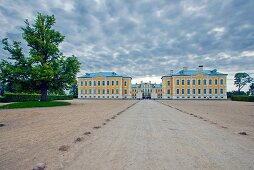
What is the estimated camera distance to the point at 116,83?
95000mm

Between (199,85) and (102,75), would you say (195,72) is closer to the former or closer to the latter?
(199,85)

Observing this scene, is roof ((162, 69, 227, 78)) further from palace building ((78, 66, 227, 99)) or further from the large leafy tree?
the large leafy tree

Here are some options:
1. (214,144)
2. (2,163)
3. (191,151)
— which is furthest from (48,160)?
(214,144)

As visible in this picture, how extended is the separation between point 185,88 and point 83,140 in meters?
86.7

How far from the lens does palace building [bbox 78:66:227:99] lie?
286 ft

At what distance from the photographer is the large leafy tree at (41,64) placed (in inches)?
1056

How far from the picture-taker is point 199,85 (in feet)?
290

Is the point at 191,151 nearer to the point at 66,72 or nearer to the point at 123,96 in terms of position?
the point at 66,72

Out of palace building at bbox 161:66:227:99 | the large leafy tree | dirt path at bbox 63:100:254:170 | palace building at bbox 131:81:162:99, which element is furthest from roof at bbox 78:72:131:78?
dirt path at bbox 63:100:254:170

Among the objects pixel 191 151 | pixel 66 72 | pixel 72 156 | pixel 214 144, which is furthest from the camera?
pixel 66 72

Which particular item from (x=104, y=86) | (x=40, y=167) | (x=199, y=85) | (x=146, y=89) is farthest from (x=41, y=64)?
(x=146, y=89)

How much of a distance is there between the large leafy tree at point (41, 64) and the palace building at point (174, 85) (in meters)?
64.2

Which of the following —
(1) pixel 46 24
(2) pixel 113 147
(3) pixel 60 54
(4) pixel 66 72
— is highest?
(1) pixel 46 24

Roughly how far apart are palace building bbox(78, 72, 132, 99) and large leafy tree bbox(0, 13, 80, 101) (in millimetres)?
63849
